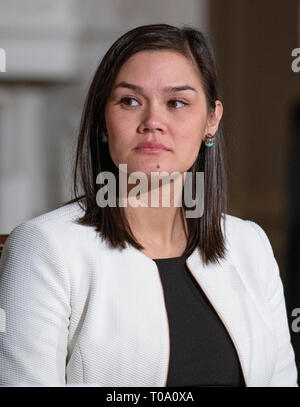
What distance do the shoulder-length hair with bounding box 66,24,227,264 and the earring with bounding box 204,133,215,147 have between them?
0.05 feet

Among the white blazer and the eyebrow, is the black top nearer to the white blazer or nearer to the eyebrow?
the white blazer

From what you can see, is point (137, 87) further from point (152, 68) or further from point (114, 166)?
point (114, 166)

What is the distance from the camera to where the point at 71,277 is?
1.02 meters

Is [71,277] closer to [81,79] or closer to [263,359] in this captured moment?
[263,359]

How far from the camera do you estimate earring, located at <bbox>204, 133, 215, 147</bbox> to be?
3.88 ft

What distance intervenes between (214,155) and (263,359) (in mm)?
343

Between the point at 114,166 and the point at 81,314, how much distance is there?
0.83 ft

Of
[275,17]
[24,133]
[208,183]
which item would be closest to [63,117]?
[24,133]

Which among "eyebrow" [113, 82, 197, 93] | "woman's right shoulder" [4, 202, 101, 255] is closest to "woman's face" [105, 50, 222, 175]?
"eyebrow" [113, 82, 197, 93]

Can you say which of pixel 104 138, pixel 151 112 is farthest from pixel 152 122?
pixel 104 138

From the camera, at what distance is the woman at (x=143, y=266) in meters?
1.00

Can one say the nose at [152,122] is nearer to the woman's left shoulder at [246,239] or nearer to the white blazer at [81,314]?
the white blazer at [81,314]

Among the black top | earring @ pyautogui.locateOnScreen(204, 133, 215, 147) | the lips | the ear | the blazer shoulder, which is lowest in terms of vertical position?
the black top

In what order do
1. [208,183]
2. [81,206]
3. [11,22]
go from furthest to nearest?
[11,22]
[208,183]
[81,206]
